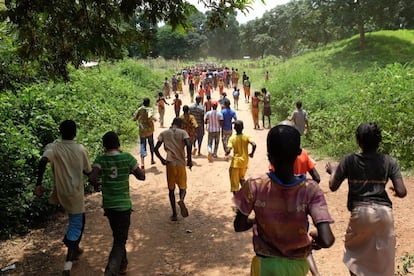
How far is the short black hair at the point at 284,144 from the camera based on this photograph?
231 cm

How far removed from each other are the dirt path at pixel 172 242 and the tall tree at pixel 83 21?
2.59 meters

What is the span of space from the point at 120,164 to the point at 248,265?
205cm

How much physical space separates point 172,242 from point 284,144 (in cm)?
380

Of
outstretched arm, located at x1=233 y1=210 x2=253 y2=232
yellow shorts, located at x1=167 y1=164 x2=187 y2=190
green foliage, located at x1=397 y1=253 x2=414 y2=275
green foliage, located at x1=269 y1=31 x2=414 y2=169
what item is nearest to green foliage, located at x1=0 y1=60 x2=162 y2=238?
yellow shorts, located at x1=167 y1=164 x2=187 y2=190

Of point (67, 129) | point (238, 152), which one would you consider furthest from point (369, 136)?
point (238, 152)

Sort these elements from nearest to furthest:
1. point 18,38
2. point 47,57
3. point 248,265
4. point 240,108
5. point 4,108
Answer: point 248,265, point 18,38, point 47,57, point 4,108, point 240,108

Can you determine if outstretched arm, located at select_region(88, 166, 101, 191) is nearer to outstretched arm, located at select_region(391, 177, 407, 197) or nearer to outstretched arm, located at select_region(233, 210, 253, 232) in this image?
outstretched arm, located at select_region(233, 210, 253, 232)

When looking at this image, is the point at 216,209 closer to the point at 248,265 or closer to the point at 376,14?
the point at 248,265

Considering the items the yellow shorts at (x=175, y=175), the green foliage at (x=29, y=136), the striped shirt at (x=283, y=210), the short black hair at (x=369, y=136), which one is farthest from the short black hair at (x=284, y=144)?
the green foliage at (x=29, y=136)

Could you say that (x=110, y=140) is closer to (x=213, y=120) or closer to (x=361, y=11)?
(x=213, y=120)

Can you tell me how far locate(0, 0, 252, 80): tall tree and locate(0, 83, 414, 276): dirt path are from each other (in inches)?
102

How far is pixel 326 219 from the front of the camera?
228 centimetres

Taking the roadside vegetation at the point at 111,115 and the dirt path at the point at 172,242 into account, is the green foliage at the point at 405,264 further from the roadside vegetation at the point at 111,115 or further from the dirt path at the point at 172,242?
the roadside vegetation at the point at 111,115

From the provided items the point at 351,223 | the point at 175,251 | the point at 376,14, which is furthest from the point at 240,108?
the point at 351,223
